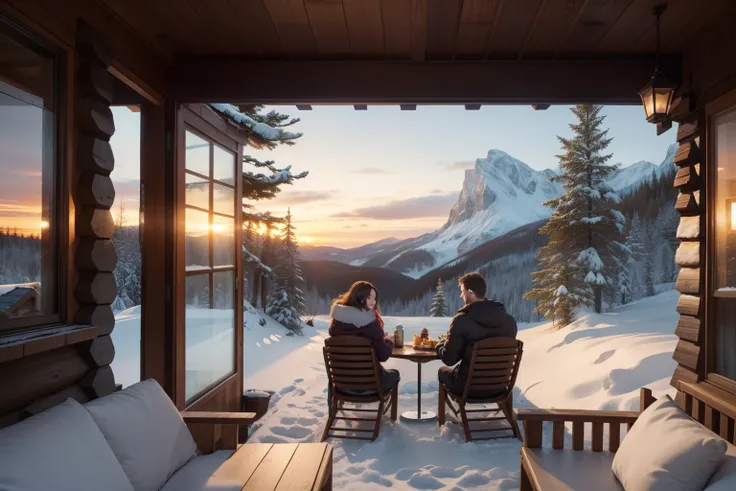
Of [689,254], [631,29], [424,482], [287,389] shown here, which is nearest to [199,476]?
[424,482]

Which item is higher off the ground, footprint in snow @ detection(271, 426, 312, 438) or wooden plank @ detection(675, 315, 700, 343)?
wooden plank @ detection(675, 315, 700, 343)

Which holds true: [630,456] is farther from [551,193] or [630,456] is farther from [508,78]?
[551,193]

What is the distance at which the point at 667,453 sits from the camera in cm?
190

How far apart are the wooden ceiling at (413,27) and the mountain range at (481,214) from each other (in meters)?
9.42

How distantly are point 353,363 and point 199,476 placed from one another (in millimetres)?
1927

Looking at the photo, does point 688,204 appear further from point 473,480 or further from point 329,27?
point 329,27

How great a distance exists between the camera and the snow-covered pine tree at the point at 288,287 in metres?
12.7

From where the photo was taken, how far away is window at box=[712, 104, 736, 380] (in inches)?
110

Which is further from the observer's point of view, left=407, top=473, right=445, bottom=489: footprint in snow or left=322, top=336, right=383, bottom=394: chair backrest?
left=322, top=336, right=383, bottom=394: chair backrest

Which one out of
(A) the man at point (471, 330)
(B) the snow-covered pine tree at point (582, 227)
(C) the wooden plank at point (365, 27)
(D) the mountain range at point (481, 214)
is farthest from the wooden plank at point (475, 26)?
(D) the mountain range at point (481, 214)

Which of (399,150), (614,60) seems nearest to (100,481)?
(614,60)

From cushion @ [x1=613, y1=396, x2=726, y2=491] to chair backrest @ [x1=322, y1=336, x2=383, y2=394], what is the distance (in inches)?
79.5

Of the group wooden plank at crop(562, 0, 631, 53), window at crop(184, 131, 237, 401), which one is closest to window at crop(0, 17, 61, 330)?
window at crop(184, 131, 237, 401)

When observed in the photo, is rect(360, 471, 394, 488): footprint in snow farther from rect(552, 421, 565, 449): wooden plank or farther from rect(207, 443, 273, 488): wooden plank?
rect(552, 421, 565, 449): wooden plank
